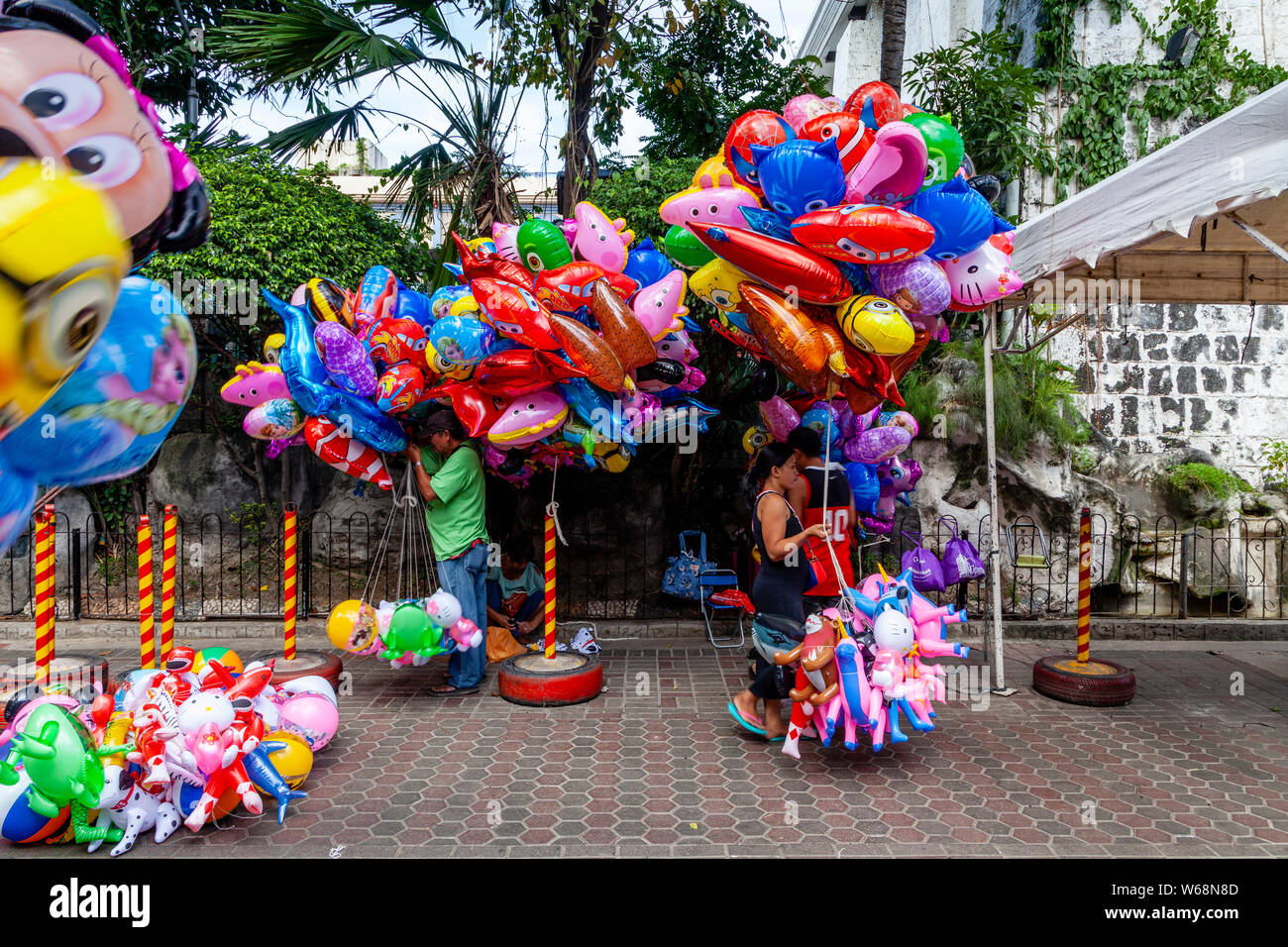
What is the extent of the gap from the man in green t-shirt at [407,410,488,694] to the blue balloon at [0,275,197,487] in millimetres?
3164

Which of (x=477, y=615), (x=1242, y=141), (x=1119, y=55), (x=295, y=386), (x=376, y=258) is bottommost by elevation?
(x=477, y=615)

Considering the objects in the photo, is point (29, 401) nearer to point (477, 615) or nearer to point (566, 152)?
point (477, 615)

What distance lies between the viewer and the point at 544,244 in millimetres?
4926

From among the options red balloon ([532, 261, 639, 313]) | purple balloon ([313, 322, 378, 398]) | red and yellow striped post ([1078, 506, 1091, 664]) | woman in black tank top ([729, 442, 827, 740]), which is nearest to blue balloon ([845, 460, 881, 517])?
woman in black tank top ([729, 442, 827, 740])

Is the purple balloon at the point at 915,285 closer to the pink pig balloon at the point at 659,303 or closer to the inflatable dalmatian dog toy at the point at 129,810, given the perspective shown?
the pink pig balloon at the point at 659,303

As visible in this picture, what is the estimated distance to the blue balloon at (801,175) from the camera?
13.1 feet

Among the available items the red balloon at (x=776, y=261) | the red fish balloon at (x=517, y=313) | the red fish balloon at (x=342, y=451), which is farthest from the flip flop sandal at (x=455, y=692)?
the red balloon at (x=776, y=261)

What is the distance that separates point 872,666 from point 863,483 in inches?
64.2

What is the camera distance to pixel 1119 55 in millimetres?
9594

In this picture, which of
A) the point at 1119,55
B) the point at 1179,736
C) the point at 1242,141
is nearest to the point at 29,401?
the point at 1242,141

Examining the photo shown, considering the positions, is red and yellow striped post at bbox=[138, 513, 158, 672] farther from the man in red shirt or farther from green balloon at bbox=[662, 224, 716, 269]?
the man in red shirt

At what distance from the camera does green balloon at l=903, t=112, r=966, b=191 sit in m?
4.45

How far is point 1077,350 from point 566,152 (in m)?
6.58

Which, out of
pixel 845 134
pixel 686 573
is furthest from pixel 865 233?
pixel 686 573
